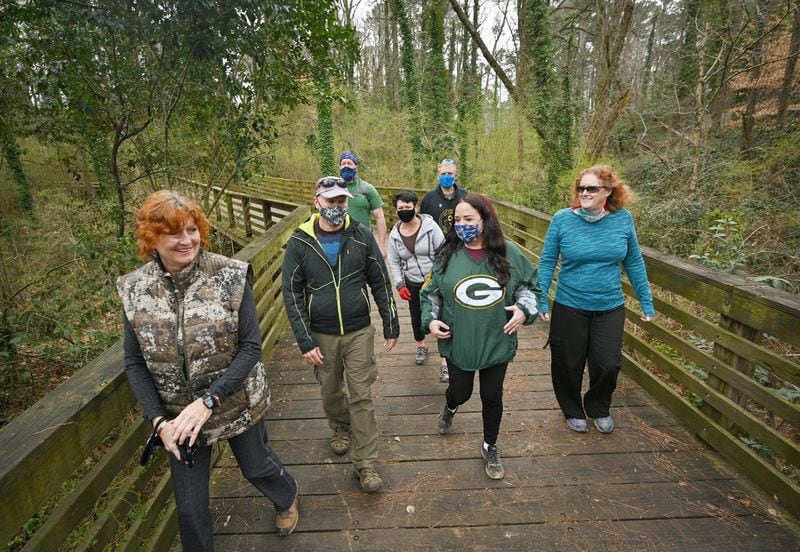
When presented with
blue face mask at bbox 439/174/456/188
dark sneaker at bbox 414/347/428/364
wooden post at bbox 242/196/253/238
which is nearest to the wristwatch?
dark sneaker at bbox 414/347/428/364

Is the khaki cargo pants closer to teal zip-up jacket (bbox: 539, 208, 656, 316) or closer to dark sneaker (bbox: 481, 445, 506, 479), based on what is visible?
dark sneaker (bbox: 481, 445, 506, 479)

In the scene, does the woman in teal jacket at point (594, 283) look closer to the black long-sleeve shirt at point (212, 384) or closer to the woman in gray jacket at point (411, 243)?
the woman in gray jacket at point (411, 243)

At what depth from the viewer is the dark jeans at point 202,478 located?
1.82 m

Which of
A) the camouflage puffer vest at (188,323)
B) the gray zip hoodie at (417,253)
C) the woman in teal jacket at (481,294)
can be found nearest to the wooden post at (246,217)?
the gray zip hoodie at (417,253)

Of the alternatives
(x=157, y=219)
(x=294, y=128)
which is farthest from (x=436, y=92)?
(x=157, y=219)

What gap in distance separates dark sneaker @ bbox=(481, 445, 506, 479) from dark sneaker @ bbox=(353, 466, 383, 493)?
28.1 inches

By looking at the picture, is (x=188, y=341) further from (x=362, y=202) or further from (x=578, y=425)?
(x=362, y=202)

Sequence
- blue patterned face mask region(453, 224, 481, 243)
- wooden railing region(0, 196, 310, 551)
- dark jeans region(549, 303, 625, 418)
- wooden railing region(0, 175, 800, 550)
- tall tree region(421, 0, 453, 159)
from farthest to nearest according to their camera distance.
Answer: tall tree region(421, 0, 453, 159) → dark jeans region(549, 303, 625, 418) → blue patterned face mask region(453, 224, 481, 243) → wooden railing region(0, 175, 800, 550) → wooden railing region(0, 196, 310, 551)

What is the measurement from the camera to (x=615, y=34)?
27.3 ft

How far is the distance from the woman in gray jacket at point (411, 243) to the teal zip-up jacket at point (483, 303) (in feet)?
3.44

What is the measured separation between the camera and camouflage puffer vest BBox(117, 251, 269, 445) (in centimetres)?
168

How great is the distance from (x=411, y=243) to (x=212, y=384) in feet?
7.48

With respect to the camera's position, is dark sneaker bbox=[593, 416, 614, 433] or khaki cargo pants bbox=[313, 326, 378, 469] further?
dark sneaker bbox=[593, 416, 614, 433]

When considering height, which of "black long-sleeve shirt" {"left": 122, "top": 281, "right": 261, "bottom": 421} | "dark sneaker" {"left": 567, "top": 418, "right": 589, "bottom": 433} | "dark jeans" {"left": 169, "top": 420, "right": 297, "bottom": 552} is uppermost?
"black long-sleeve shirt" {"left": 122, "top": 281, "right": 261, "bottom": 421}
